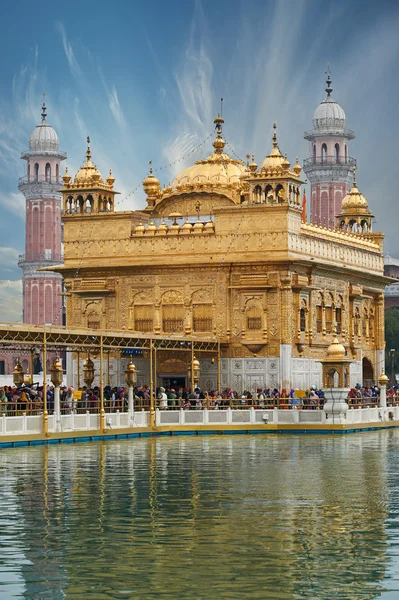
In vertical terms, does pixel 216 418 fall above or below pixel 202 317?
below

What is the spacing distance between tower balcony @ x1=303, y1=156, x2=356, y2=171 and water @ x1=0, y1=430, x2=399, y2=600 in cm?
6558

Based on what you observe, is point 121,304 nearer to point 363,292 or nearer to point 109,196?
point 109,196

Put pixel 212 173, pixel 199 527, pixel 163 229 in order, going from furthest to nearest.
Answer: pixel 212 173, pixel 163 229, pixel 199 527

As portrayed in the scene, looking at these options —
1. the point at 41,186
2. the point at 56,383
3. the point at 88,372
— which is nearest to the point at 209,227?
the point at 88,372

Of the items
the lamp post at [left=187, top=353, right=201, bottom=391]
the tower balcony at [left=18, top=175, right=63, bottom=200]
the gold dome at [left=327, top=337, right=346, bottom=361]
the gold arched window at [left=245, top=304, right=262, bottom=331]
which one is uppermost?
the tower balcony at [left=18, top=175, right=63, bottom=200]

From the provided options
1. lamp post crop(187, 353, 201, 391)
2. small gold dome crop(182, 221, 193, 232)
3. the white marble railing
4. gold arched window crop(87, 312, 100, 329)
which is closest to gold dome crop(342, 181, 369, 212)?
small gold dome crop(182, 221, 193, 232)

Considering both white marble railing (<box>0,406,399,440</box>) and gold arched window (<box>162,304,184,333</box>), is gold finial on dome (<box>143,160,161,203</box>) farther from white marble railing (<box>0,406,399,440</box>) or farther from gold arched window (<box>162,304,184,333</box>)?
white marble railing (<box>0,406,399,440</box>)

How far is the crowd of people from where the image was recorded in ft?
108

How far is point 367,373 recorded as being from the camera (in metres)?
51.2

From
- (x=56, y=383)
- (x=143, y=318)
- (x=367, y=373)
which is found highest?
(x=143, y=318)

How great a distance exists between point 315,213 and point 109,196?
152 feet

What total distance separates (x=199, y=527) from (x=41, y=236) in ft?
271

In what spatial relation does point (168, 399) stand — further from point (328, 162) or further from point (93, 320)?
point (328, 162)

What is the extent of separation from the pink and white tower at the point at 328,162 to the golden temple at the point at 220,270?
4410 centimetres
